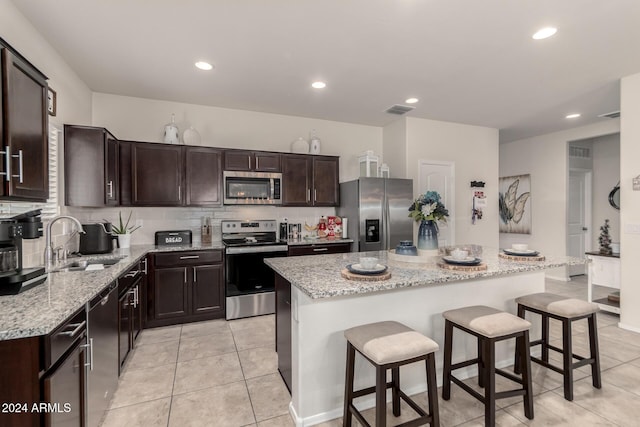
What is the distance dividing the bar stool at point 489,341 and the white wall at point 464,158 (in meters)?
2.97

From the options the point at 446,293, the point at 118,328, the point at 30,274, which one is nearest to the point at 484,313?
the point at 446,293

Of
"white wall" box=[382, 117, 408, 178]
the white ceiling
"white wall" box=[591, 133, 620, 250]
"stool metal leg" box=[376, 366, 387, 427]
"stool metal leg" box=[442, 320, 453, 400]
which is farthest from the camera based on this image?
"white wall" box=[591, 133, 620, 250]

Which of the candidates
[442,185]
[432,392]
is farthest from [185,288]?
[442,185]

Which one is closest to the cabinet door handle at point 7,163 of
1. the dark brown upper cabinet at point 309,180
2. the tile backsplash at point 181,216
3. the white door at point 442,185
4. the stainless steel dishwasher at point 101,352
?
the stainless steel dishwasher at point 101,352

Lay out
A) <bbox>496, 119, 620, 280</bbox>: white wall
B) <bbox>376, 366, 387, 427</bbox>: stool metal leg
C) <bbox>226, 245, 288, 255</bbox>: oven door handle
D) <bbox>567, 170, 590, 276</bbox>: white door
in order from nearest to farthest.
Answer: <bbox>376, 366, 387, 427</bbox>: stool metal leg < <bbox>226, 245, 288, 255</bbox>: oven door handle < <bbox>496, 119, 620, 280</bbox>: white wall < <bbox>567, 170, 590, 276</bbox>: white door

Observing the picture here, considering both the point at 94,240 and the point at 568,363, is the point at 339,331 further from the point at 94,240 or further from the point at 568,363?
the point at 94,240

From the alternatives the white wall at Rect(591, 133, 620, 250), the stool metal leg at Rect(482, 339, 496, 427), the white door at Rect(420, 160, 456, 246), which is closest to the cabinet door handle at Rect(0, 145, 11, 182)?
the stool metal leg at Rect(482, 339, 496, 427)

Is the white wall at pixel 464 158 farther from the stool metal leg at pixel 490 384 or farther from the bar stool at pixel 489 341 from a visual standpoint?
the stool metal leg at pixel 490 384

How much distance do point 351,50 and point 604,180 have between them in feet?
19.8

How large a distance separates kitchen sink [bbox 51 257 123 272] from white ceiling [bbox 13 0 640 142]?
6.03 feet

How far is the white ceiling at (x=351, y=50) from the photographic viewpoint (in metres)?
2.19

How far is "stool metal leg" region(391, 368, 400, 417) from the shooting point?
6.21 ft

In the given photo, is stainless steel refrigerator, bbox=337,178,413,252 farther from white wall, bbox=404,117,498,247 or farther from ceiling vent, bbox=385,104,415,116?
ceiling vent, bbox=385,104,415,116

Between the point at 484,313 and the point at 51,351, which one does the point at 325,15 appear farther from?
the point at 51,351
